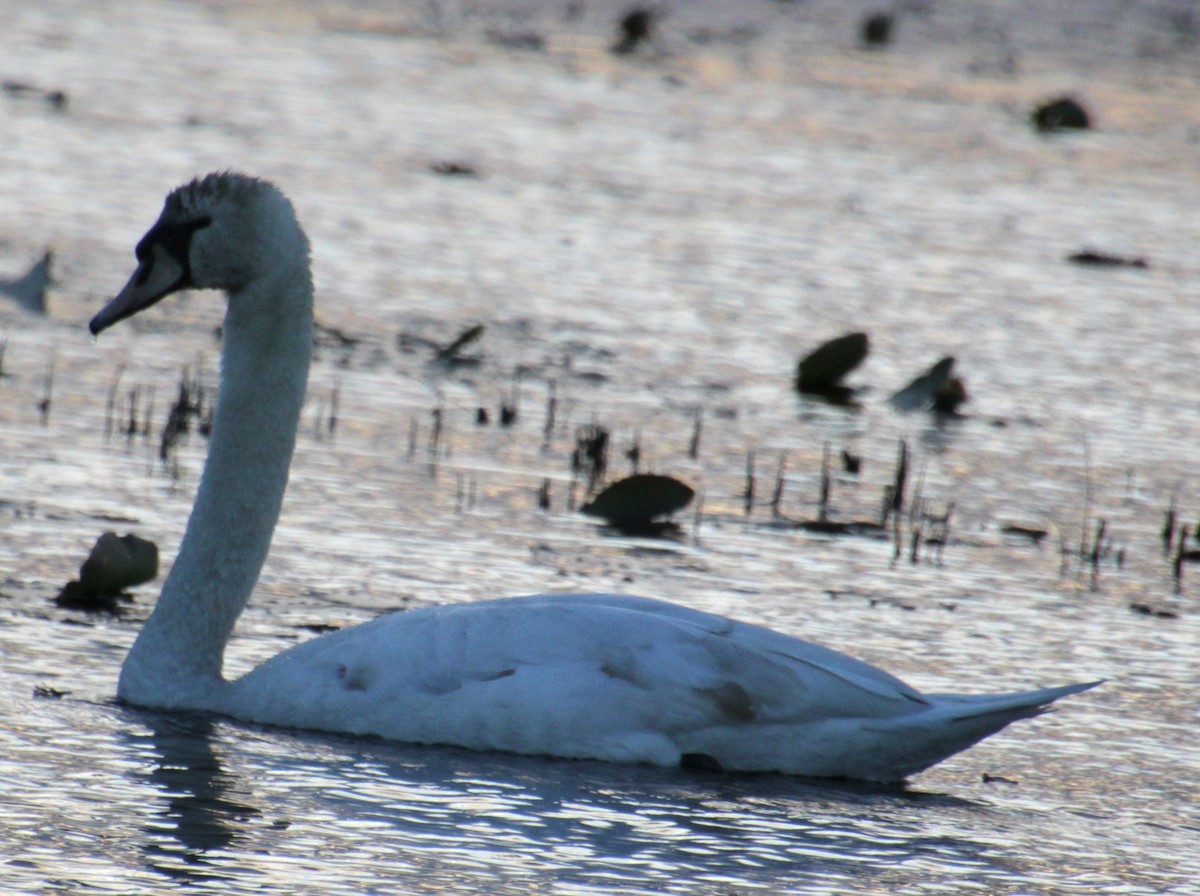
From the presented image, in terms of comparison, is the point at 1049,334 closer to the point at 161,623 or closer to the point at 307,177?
the point at 307,177

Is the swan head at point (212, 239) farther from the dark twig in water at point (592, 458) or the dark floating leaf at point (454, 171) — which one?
the dark floating leaf at point (454, 171)

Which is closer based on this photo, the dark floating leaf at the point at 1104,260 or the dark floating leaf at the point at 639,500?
the dark floating leaf at the point at 639,500

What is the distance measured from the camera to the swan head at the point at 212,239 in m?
5.96

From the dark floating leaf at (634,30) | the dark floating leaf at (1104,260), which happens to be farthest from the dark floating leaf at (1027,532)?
the dark floating leaf at (634,30)

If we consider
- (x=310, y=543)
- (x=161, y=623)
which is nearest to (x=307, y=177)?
(x=310, y=543)

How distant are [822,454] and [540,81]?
486 inches

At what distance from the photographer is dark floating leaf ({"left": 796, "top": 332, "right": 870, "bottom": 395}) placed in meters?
10.2

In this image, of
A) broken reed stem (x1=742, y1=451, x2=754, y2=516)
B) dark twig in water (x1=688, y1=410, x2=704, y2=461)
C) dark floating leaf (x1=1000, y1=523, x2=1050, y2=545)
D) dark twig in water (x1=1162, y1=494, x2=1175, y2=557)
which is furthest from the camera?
dark twig in water (x1=688, y1=410, x2=704, y2=461)

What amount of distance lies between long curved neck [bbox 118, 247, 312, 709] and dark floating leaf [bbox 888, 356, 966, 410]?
4319 millimetres

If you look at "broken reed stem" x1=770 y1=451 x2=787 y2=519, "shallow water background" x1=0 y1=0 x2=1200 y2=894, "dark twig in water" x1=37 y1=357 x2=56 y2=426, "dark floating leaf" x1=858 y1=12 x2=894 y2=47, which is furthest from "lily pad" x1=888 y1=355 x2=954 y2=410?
"dark floating leaf" x1=858 y1=12 x2=894 y2=47

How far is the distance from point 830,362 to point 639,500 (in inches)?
107

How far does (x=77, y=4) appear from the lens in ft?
79.2

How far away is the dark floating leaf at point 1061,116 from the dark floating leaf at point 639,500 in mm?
12235

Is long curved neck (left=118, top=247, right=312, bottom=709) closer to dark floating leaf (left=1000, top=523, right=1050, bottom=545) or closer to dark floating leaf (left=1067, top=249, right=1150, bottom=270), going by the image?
dark floating leaf (left=1000, top=523, right=1050, bottom=545)
